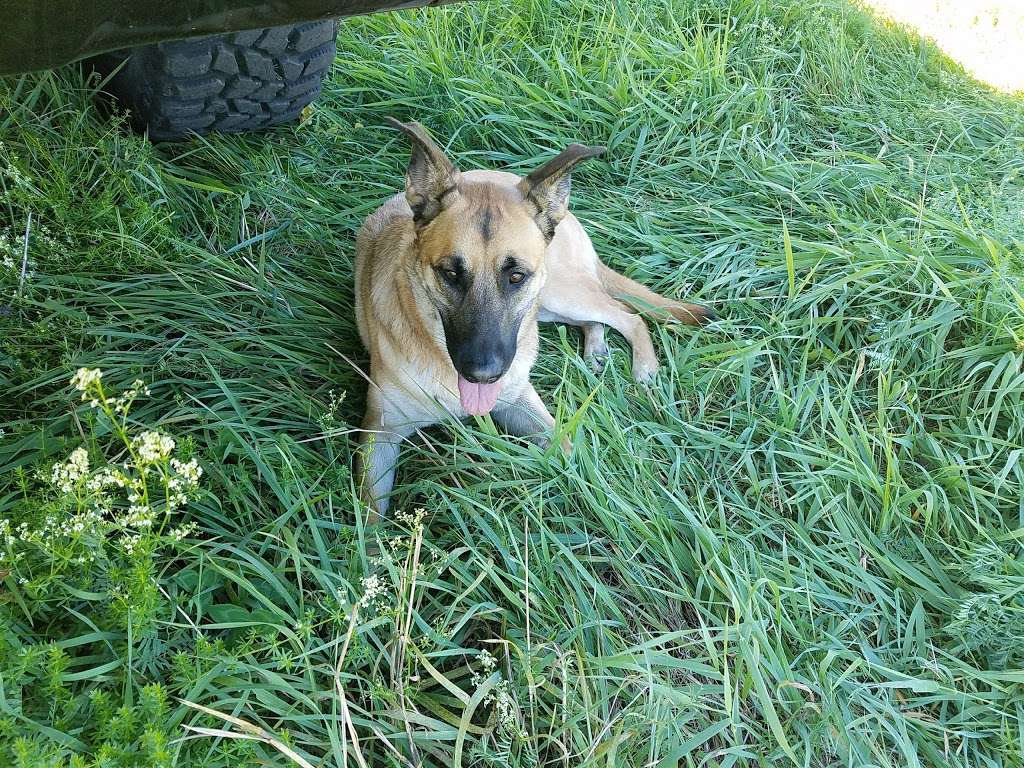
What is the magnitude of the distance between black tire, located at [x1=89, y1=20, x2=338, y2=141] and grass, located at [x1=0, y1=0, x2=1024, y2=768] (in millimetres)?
146

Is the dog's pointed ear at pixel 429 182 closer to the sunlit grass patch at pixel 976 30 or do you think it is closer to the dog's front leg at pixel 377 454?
the dog's front leg at pixel 377 454

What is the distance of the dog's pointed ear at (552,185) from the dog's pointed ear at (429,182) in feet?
0.84

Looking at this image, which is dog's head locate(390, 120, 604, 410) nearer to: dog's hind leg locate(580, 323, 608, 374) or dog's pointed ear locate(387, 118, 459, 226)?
dog's pointed ear locate(387, 118, 459, 226)

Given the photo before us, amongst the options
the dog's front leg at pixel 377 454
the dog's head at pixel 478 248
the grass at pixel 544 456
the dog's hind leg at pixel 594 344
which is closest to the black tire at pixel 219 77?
the grass at pixel 544 456

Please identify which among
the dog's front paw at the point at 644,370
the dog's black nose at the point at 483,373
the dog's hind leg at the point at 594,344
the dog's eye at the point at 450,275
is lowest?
the dog's hind leg at the point at 594,344

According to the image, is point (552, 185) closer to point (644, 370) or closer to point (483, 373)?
point (483, 373)

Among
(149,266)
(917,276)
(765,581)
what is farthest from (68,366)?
(917,276)

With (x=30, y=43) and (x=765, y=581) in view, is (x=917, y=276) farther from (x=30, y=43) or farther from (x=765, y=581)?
(x=30, y=43)

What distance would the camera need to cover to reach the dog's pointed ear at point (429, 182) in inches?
100

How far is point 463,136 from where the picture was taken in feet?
13.2

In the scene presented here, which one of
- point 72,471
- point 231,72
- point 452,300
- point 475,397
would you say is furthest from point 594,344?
point 72,471

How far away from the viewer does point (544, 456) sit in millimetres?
2584

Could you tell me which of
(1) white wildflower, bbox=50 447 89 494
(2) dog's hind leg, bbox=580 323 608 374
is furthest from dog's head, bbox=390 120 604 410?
(1) white wildflower, bbox=50 447 89 494

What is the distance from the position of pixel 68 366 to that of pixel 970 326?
11.1 feet
